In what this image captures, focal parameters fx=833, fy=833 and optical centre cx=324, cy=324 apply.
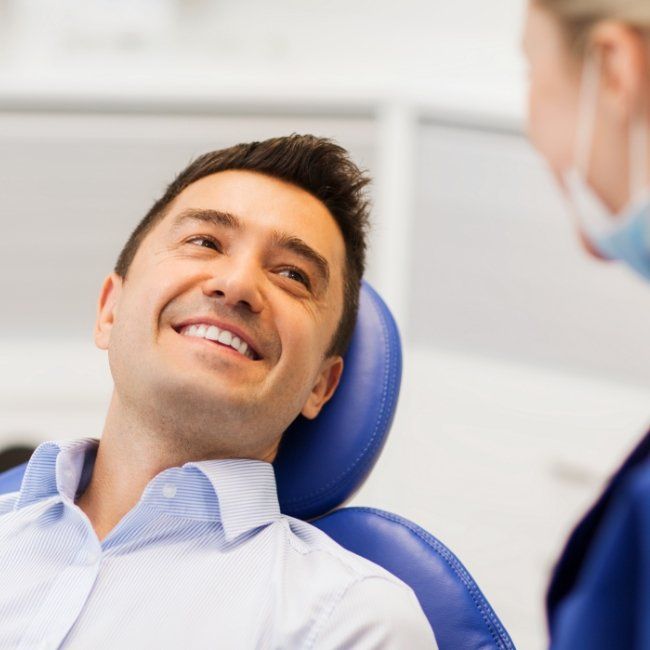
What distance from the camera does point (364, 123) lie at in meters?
2.29

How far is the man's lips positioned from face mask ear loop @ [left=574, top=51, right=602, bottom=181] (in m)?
0.66

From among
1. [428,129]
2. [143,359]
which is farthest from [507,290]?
[143,359]

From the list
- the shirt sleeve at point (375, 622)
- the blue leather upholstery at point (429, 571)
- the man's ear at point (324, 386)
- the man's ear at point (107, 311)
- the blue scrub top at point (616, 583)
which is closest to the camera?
the blue scrub top at point (616, 583)

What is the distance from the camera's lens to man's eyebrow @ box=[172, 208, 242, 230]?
1.23 meters

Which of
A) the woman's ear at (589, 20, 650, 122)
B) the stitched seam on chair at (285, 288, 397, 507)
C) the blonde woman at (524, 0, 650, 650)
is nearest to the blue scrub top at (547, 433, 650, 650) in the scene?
the blonde woman at (524, 0, 650, 650)

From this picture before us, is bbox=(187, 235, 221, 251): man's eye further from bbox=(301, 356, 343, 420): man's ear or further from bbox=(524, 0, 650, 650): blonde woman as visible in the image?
bbox=(524, 0, 650, 650): blonde woman

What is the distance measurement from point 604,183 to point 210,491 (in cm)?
71

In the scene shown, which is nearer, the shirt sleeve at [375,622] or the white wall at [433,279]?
the shirt sleeve at [375,622]

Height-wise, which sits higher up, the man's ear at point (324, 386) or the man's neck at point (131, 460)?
the man's ear at point (324, 386)

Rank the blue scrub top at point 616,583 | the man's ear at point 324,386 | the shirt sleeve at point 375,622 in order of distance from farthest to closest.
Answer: the man's ear at point 324,386
the shirt sleeve at point 375,622
the blue scrub top at point 616,583

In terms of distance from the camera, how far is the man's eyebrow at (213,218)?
4.05ft

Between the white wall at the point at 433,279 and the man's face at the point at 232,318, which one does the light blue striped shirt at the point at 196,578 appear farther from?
the white wall at the point at 433,279

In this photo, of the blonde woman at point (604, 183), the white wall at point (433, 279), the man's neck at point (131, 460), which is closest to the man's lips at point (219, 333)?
the man's neck at point (131, 460)

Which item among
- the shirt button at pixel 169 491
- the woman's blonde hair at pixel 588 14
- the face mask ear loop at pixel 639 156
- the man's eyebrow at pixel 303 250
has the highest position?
the woman's blonde hair at pixel 588 14
